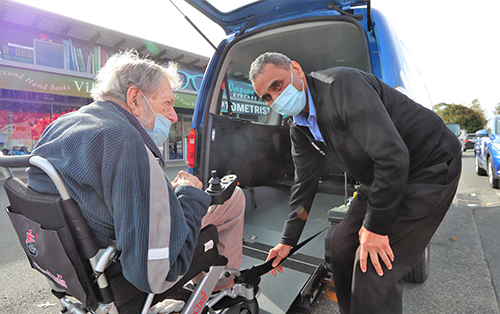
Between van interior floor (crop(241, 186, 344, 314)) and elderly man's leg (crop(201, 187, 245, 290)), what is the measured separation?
1.37 ft

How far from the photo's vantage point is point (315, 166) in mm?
2045

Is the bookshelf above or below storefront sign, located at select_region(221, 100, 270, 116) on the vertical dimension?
above

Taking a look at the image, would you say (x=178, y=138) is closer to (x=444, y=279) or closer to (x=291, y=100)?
(x=444, y=279)

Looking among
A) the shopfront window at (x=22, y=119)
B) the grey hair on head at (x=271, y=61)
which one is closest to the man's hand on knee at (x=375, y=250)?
the grey hair on head at (x=271, y=61)

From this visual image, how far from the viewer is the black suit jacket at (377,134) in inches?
50.4

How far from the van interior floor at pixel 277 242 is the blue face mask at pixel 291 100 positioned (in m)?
1.31

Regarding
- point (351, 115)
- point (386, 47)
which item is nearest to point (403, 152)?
point (351, 115)

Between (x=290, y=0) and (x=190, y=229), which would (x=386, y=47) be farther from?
(x=190, y=229)

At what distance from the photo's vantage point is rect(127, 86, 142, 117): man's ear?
1.32 metres

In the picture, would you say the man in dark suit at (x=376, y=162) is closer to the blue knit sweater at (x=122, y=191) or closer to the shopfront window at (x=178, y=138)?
the blue knit sweater at (x=122, y=191)

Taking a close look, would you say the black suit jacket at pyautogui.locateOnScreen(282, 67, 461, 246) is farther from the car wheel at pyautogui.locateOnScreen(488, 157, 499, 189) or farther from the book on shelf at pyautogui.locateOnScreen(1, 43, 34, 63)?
the book on shelf at pyautogui.locateOnScreen(1, 43, 34, 63)

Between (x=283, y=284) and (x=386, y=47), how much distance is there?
1959 mm

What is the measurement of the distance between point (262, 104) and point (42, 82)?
8470 millimetres

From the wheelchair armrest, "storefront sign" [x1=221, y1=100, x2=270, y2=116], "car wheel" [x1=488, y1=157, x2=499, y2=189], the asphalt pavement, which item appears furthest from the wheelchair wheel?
"car wheel" [x1=488, y1=157, x2=499, y2=189]
